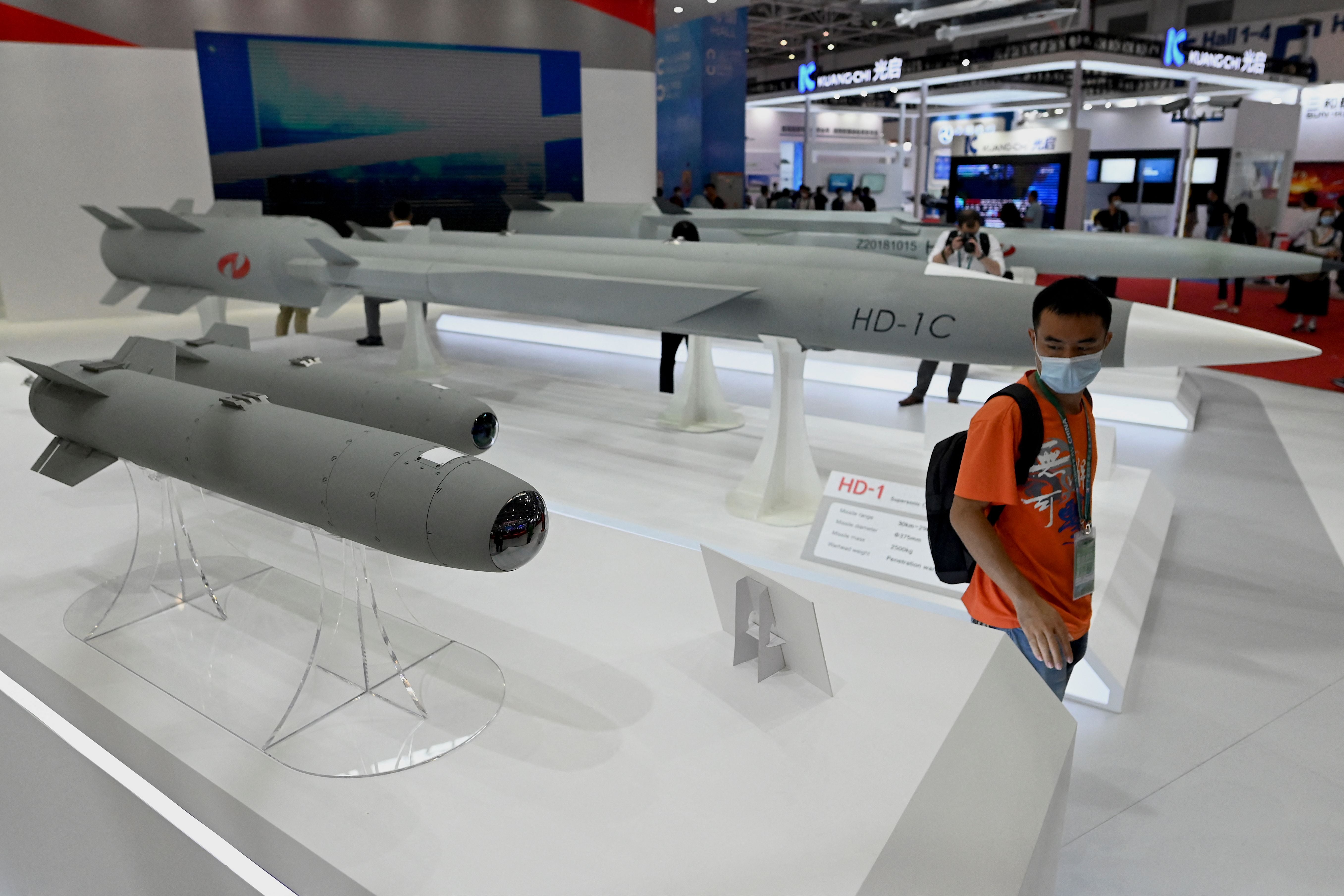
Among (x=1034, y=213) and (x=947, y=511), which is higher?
(x=1034, y=213)

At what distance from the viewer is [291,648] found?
8.68ft

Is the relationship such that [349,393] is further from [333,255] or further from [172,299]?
[172,299]

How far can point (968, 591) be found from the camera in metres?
2.37

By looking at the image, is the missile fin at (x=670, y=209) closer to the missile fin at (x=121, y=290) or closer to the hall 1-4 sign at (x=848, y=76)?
the missile fin at (x=121, y=290)

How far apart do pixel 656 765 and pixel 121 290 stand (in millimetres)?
7646

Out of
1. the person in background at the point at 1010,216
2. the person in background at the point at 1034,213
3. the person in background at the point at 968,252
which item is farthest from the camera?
the person in background at the point at 1034,213

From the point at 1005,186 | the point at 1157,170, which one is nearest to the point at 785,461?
the point at 1005,186

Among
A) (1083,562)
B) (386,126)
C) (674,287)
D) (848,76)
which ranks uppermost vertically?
(848,76)

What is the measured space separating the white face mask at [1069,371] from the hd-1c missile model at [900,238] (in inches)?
175

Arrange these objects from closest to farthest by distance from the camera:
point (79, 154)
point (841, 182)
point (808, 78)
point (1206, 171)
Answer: point (79, 154) < point (1206, 171) < point (808, 78) < point (841, 182)

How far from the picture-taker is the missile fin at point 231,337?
3621 mm

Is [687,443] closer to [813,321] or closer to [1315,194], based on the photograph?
[813,321]

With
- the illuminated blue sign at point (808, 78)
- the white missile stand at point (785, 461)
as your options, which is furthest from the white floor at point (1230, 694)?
the illuminated blue sign at point (808, 78)

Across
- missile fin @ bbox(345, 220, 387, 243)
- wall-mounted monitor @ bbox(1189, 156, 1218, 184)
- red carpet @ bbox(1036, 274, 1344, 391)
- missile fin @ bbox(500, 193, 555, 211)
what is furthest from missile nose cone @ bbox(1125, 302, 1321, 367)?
wall-mounted monitor @ bbox(1189, 156, 1218, 184)
